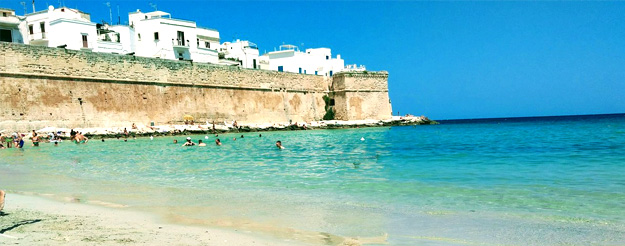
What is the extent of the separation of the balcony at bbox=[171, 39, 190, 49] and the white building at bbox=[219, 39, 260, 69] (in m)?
7.81

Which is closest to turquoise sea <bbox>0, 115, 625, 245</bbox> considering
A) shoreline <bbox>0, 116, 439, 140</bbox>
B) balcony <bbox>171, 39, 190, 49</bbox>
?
shoreline <bbox>0, 116, 439, 140</bbox>

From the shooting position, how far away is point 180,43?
30.6m

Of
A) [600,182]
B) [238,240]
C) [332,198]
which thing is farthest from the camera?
[600,182]

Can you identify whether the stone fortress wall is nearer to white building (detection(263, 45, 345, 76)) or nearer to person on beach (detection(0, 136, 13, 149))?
person on beach (detection(0, 136, 13, 149))

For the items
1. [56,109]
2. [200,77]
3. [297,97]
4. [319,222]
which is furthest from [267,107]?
[319,222]

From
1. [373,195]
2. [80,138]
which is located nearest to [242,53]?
[80,138]

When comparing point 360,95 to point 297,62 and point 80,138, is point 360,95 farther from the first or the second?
point 80,138

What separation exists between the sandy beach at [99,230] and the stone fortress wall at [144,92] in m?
15.8

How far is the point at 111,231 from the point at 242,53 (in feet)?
122

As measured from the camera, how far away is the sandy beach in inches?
130

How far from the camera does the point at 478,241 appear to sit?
3.48m

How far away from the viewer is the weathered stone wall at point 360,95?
3272cm

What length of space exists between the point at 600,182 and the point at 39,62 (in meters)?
19.1

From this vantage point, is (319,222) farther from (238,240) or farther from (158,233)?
(158,233)
